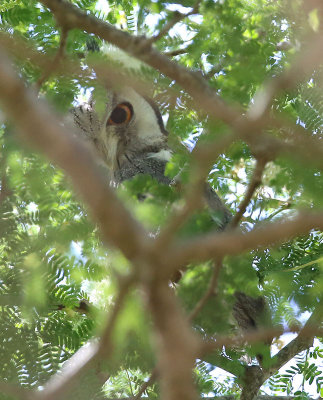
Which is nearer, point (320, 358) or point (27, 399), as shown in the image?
point (27, 399)

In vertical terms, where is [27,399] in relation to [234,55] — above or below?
below

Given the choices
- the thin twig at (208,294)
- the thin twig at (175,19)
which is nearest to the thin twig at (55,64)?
the thin twig at (175,19)

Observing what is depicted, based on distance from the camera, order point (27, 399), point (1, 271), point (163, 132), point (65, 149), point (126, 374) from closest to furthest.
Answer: point (65, 149), point (27, 399), point (1, 271), point (126, 374), point (163, 132)

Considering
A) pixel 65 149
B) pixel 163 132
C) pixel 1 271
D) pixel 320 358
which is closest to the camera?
pixel 65 149

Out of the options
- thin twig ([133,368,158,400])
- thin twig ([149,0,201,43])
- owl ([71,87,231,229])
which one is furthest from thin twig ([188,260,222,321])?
owl ([71,87,231,229])

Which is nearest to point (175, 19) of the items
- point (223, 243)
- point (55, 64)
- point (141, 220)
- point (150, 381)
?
point (55, 64)

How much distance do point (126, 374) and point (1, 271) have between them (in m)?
0.85

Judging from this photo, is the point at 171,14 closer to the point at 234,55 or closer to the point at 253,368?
the point at 234,55

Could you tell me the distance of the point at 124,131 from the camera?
345 cm

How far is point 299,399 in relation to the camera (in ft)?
7.59

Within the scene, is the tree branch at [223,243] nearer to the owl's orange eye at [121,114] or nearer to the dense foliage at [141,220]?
the dense foliage at [141,220]

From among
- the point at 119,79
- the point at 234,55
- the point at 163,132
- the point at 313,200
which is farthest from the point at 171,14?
the point at 163,132

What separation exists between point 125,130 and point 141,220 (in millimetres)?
2434

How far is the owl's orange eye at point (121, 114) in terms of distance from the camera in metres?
3.38
